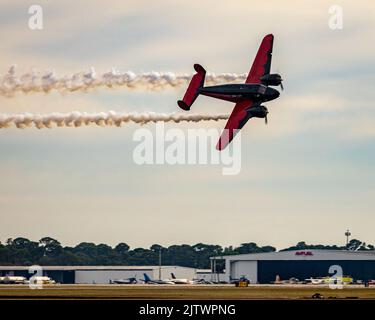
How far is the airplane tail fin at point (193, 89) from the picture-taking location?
383 ft

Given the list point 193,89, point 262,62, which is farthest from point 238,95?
point 262,62

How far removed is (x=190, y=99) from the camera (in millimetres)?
117062

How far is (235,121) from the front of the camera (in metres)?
121

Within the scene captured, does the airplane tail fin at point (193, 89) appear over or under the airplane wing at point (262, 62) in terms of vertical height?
under

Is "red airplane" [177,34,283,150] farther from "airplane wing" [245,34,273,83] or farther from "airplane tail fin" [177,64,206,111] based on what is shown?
"airplane wing" [245,34,273,83]

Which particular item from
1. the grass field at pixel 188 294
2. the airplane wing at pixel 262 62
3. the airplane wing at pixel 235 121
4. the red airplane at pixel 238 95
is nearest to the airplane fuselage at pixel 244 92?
the red airplane at pixel 238 95

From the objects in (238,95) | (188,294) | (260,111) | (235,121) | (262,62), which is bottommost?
(188,294)

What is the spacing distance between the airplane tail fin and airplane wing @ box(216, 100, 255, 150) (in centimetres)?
552

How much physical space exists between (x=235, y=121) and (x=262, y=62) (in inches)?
370

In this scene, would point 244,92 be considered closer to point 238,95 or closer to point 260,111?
point 238,95

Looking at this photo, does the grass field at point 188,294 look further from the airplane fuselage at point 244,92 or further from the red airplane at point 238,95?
the airplane fuselage at point 244,92

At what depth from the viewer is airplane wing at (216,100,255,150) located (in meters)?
118
